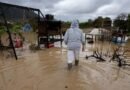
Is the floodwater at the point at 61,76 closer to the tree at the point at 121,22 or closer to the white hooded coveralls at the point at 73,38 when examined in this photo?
the white hooded coveralls at the point at 73,38

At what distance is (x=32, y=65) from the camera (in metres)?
8.24

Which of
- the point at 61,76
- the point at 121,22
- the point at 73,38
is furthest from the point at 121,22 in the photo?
the point at 61,76

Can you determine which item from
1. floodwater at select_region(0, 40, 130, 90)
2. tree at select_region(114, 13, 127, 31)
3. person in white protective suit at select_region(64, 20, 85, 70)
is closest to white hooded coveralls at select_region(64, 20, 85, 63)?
person in white protective suit at select_region(64, 20, 85, 70)

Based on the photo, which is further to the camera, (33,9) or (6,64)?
(33,9)

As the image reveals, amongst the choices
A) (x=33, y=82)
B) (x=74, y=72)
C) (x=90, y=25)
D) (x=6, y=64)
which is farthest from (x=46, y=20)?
(x=90, y=25)

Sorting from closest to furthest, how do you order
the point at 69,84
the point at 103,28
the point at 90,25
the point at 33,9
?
the point at 69,84 → the point at 33,9 → the point at 103,28 → the point at 90,25

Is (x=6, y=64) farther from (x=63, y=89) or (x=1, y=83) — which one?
(x=63, y=89)

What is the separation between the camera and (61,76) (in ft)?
21.5

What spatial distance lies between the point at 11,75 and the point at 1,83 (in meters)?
0.86

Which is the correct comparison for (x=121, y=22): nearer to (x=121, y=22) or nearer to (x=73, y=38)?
(x=121, y=22)

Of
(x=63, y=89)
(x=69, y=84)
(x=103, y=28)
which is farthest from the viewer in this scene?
(x=103, y=28)

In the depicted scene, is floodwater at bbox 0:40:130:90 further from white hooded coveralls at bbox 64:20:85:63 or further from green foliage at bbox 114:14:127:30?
green foliage at bbox 114:14:127:30

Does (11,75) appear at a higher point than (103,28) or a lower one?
lower

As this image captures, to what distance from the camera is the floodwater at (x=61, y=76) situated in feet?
18.4
